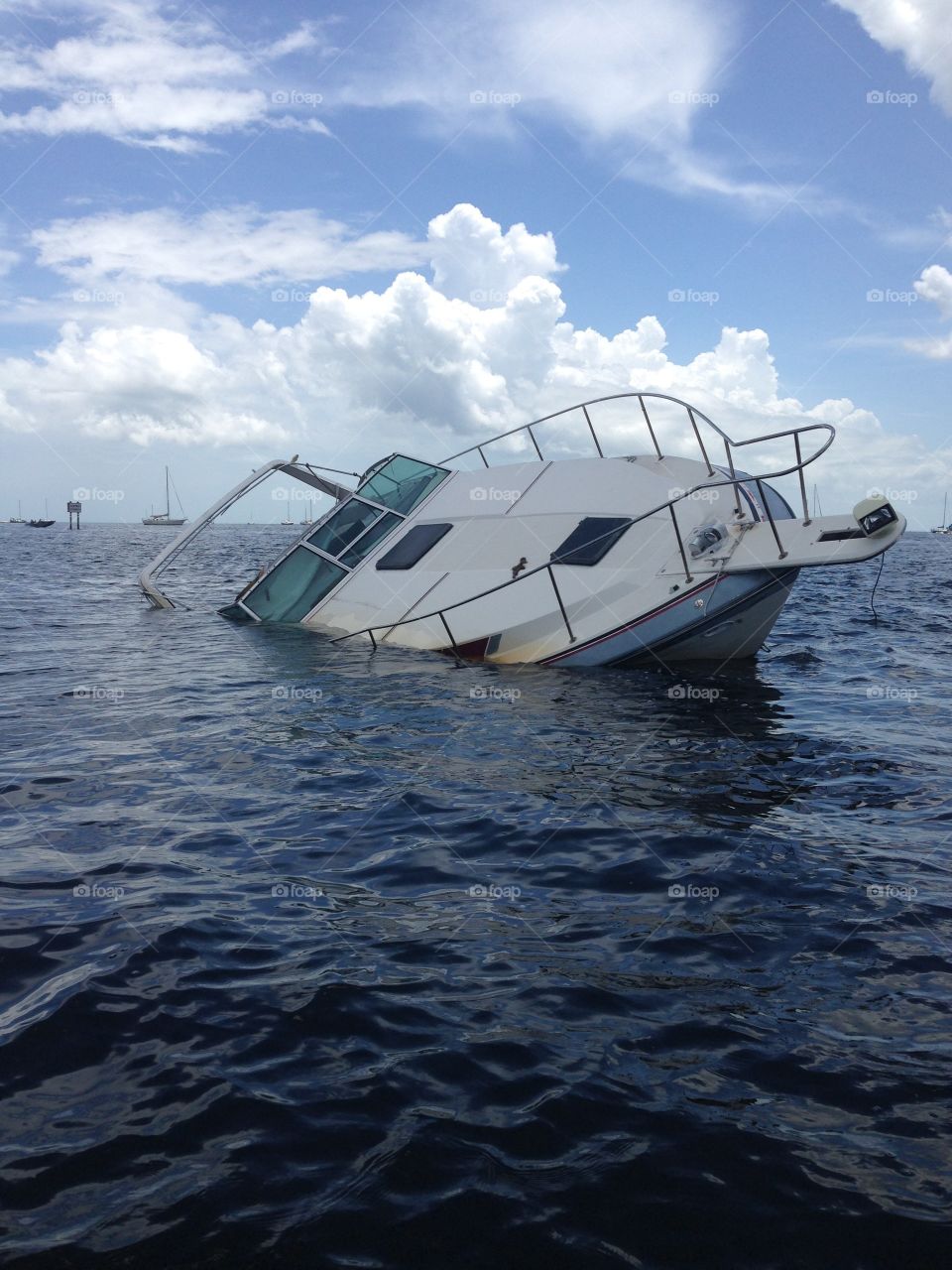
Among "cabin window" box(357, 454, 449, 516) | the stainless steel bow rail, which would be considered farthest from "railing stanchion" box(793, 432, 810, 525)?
"cabin window" box(357, 454, 449, 516)

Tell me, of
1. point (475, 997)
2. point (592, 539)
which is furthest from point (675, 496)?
point (475, 997)

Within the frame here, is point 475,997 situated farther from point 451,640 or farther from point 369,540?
point 369,540

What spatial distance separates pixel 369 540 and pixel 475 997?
12.0m

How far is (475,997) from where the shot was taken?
4.30 metres

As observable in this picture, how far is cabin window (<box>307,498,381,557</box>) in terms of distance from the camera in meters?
15.8

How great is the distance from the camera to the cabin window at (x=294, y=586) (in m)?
15.8

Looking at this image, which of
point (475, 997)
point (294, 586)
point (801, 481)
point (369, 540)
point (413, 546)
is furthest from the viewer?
point (294, 586)

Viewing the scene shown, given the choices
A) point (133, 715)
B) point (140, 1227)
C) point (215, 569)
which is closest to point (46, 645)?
point (133, 715)

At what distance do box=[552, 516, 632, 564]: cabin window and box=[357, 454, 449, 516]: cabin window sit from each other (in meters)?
3.98

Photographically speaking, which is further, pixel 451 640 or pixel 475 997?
pixel 451 640

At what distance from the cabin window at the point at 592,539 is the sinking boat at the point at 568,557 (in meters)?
0.02

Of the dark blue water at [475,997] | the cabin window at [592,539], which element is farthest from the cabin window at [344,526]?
the dark blue water at [475,997]

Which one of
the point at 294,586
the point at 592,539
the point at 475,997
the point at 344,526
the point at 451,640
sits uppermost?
the point at 344,526

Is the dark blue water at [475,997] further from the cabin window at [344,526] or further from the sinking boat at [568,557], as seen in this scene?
the cabin window at [344,526]
